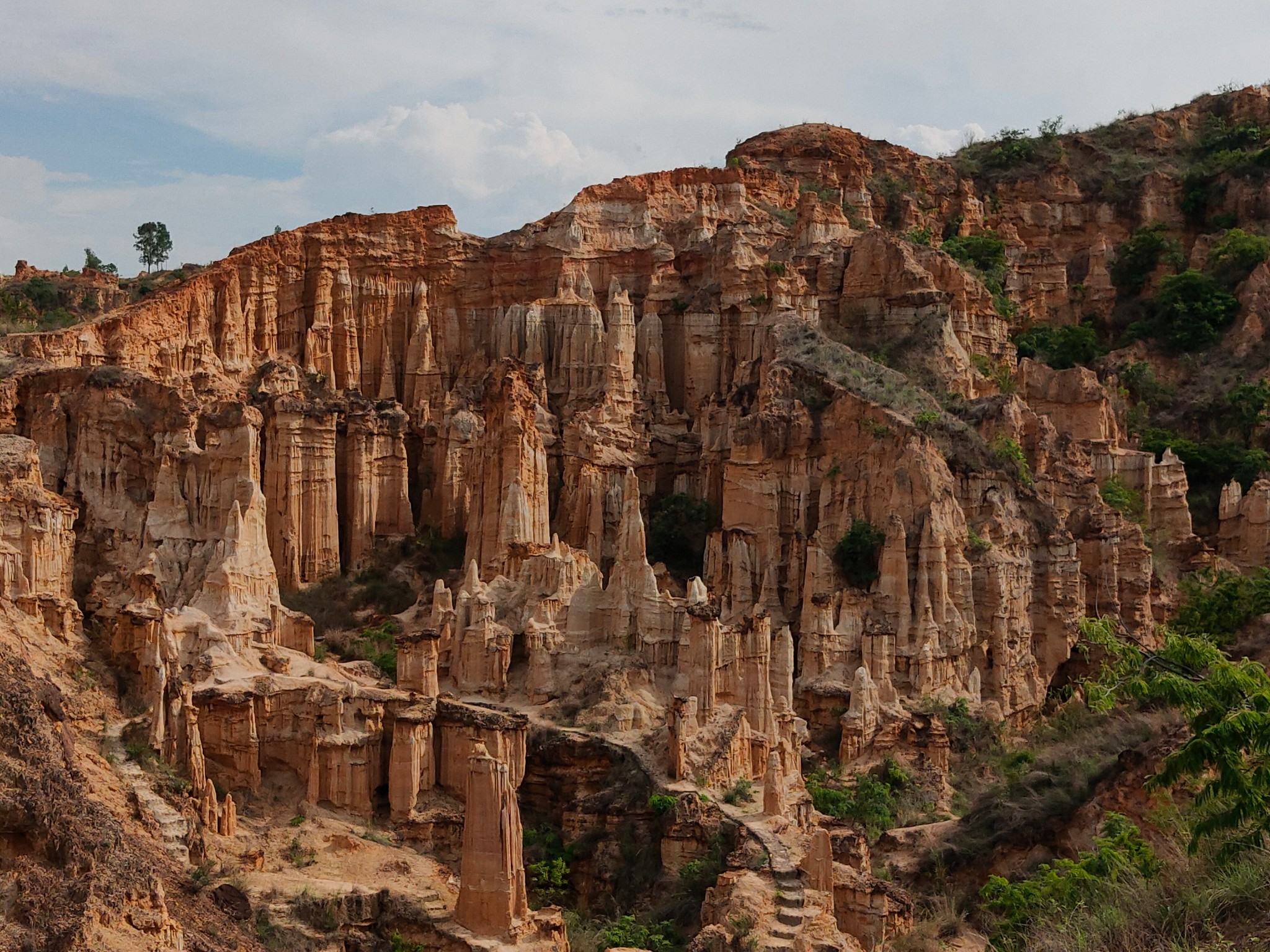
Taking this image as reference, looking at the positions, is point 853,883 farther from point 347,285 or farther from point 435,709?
point 347,285

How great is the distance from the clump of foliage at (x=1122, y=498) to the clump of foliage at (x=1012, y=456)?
428 cm

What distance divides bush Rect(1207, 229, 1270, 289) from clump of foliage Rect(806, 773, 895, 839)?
29736 millimetres

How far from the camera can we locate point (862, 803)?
1156 inches

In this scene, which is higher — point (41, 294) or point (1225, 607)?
point (41, 294)

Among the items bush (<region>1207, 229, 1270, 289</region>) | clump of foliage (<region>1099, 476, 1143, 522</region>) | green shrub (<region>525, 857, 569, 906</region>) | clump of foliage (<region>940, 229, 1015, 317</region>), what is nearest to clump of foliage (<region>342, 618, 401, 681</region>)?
green shrub (<region>525, 857, 569, 906</region>)

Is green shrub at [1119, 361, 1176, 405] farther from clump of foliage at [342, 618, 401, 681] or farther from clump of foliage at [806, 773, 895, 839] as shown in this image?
clump of foliage at [342, 618, 401, 681]

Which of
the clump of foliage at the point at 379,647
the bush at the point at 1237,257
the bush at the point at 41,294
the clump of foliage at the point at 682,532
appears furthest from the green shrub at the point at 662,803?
the bush at the point at 1237,257

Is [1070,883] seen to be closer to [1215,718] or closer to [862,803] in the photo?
[1215,718]

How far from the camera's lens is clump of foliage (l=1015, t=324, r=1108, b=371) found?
166ft

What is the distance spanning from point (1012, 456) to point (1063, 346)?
15.2 m

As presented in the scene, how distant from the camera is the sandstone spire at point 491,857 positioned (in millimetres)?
22703

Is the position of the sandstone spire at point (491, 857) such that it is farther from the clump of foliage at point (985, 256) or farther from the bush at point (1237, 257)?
the bush at point (1237, 257)

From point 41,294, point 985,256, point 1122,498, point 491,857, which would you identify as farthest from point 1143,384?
point 41,294

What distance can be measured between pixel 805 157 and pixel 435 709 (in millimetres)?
34892
